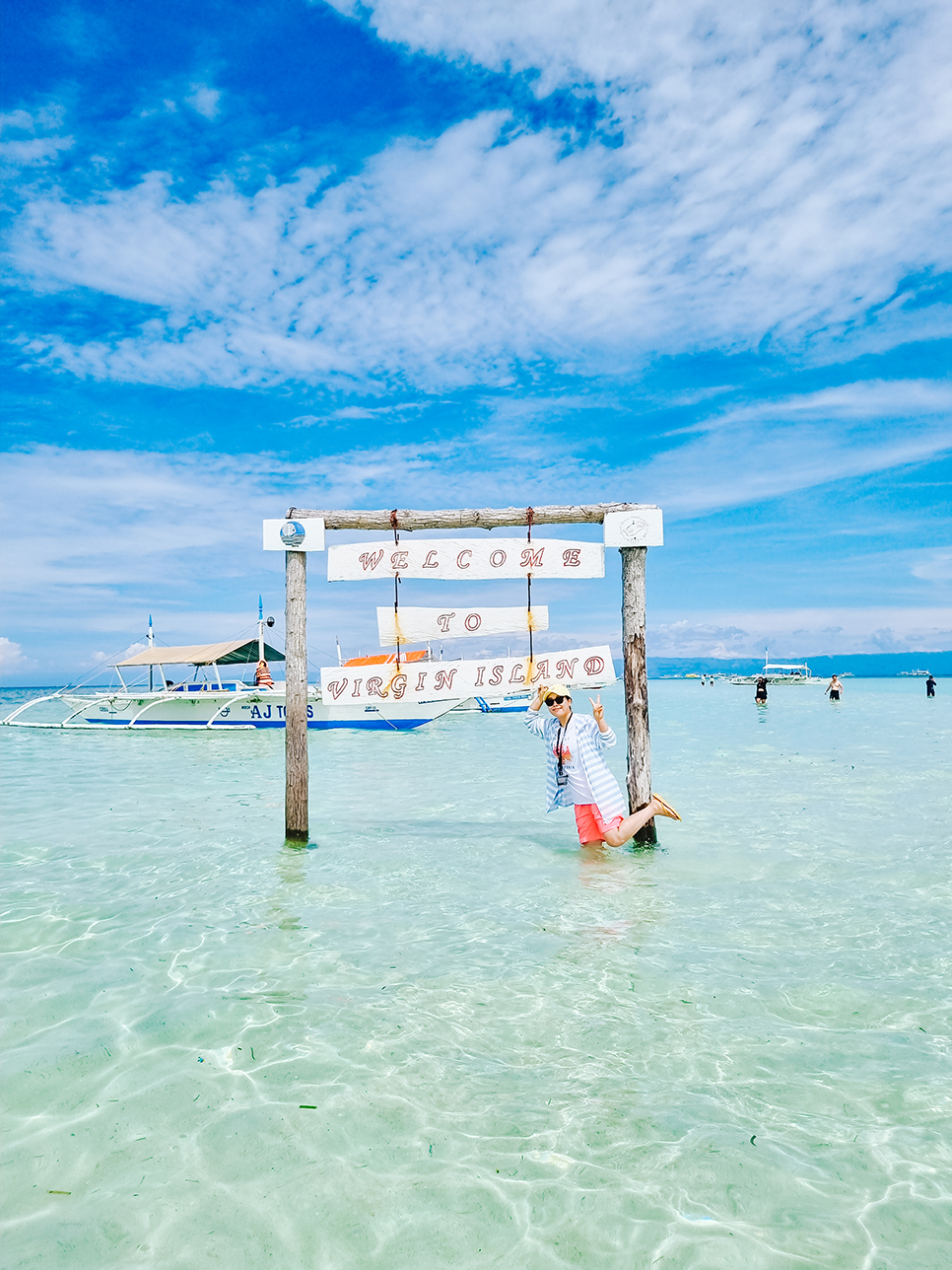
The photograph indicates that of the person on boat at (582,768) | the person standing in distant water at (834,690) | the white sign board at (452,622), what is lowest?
the person standing in distant water at (834,690)

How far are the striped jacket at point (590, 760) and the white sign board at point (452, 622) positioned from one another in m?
1.20

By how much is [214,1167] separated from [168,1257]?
41 cm

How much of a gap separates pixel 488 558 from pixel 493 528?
366mm

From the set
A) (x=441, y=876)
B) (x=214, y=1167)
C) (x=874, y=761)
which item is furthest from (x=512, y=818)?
(x=874, y=761)

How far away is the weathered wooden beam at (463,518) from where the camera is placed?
8.00 metres

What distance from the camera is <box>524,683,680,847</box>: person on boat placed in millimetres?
7090

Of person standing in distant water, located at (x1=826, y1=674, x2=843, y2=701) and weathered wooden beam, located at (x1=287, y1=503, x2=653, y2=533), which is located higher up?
weathered wooden beam, located at (x1=287, y1=503, x2=653, y2=533)

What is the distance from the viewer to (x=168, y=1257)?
2.53 meters

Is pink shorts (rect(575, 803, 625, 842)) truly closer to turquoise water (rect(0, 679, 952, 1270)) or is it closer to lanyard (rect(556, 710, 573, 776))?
turquoise water (rect(0, 679, 952, 1270))

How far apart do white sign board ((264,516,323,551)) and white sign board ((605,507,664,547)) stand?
11.2 feet

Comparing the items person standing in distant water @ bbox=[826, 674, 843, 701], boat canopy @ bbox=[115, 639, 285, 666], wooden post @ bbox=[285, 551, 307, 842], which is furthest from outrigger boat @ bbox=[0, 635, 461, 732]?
person standing in distant water @ bbox=[826, 674, 843, 701]

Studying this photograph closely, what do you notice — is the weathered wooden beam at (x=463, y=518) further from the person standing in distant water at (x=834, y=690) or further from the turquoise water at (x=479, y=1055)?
the person standing in distant water at (x=834, y=690)

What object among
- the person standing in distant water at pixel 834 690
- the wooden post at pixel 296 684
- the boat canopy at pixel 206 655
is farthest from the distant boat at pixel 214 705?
the person standing in distant water at pixel 834 690

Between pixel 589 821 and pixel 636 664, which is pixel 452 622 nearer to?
pixel 636 664
